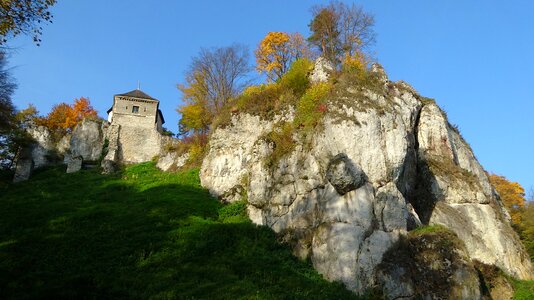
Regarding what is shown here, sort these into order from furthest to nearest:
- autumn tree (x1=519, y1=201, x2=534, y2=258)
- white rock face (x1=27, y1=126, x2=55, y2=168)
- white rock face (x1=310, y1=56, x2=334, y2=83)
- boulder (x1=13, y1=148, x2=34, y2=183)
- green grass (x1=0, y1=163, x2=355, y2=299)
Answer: white rock face (x1=27, y1=126, x2=55, y2=168) → boulder (x1=13, y1=148, x2=34, y2=183) → autumn tree (x1=519, y1=201, x2=534, y2=258) → white rock face (x1=310, y1=56, x2=334, y2=83) → green grass (x1=0, y1=163, x2=355, y2=299)

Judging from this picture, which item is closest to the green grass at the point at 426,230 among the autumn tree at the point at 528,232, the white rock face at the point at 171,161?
the autumn tree at the point at 528,232

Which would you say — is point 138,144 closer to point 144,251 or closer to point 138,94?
point 138,94

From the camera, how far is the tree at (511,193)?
42812 millimetres

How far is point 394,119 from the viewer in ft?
74.7

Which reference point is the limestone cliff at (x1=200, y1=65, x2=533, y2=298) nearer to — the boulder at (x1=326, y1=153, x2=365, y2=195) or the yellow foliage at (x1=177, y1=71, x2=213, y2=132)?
the boulder at (x1=326, y1=153, x2=365, y2=195)

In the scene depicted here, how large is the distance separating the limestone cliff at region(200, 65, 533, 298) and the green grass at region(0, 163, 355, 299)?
1291 mm

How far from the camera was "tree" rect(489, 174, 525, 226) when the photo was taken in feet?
140

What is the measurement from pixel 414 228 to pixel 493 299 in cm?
493

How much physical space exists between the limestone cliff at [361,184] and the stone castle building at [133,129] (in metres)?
13.9

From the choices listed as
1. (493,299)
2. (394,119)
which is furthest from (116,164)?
(493,299)

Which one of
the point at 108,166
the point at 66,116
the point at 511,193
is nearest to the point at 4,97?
the point at 108,166

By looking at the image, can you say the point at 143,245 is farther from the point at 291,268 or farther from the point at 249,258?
the point at 291,268

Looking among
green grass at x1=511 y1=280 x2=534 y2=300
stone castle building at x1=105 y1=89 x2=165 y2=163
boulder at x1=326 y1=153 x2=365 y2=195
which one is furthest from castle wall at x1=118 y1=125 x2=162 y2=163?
green grass at x1=511 y1=280 x2=534 y2=300

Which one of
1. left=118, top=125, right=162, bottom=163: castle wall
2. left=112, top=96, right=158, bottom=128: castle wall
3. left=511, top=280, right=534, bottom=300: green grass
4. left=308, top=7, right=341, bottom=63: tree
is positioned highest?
left=308, top=7, right=341, bottom=63: tree
